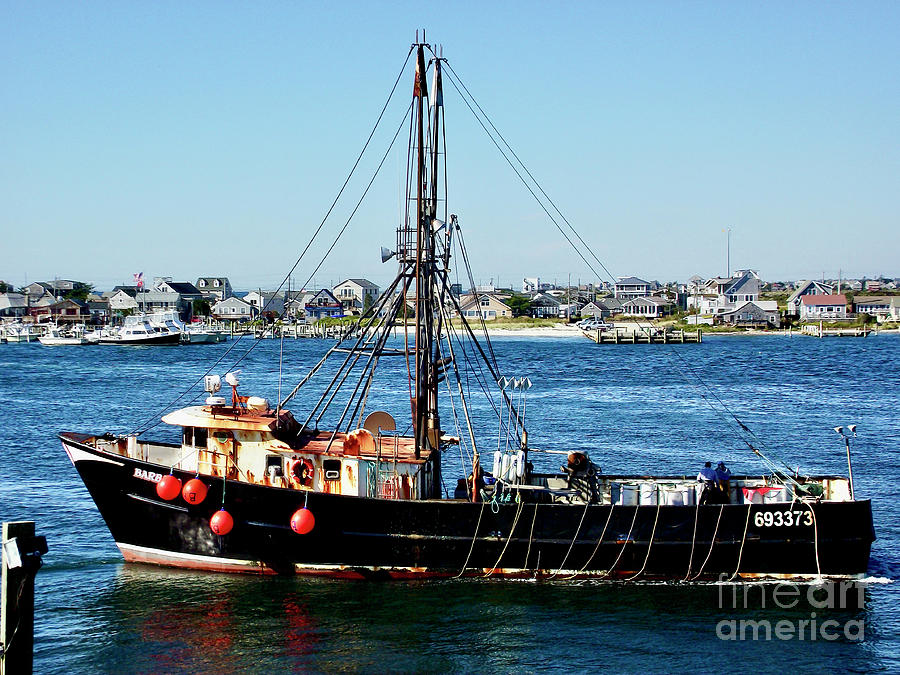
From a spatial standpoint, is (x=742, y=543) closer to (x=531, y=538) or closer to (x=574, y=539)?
(x=574, y=539)

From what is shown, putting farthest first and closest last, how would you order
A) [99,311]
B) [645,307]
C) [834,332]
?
[645,307] < [99,311] < [834,332]

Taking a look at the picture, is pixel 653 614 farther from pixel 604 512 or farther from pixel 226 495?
pixel 226 495

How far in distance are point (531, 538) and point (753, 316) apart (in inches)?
4921

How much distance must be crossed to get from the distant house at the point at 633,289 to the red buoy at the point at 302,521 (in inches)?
5576

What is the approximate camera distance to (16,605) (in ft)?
39.2

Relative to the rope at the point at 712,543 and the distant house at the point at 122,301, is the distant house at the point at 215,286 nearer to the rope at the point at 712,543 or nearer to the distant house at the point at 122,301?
the distant house at the point at 122,301

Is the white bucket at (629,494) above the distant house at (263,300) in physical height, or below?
below

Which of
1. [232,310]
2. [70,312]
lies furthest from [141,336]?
[232,310]

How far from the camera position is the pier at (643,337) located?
4547 inches

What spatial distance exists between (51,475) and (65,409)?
1754cm

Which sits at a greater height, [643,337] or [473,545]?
[643,337]


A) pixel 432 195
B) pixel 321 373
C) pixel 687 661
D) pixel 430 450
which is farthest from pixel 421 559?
pixel 321 373

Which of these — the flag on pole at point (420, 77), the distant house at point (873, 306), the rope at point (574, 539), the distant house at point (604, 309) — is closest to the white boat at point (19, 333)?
the distant house at point (604, 309)

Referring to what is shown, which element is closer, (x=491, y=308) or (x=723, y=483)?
(x=723, y=483)
